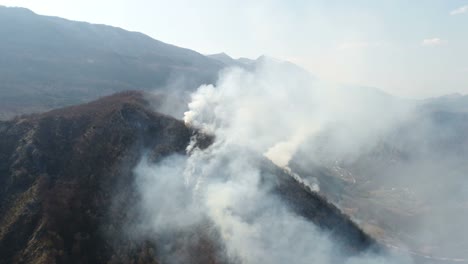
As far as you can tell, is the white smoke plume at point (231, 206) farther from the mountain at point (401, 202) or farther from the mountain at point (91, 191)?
the mountain at point (401, 202)

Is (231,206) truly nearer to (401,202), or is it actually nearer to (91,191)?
(91,191)

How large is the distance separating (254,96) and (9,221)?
394 feet

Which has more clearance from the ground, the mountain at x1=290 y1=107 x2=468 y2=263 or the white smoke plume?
the white smoke plume

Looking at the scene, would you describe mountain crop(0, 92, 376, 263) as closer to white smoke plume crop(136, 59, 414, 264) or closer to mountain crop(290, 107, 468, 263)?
white smoke plume crop(136, 59, 414, 264)

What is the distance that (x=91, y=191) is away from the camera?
210 ft

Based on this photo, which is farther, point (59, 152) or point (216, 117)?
point (216, 117)

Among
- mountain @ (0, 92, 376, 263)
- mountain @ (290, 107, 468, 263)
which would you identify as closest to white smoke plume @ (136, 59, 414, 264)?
mountain @ (0, 92, 376, 263)

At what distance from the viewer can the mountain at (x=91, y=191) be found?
55.8 metres

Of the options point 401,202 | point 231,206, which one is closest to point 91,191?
point 231,206

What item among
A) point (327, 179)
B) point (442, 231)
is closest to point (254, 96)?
point (327, 179)

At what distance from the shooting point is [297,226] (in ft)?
194

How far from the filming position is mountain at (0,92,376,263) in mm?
55781

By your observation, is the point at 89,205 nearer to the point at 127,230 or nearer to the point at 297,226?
the point at 127,230

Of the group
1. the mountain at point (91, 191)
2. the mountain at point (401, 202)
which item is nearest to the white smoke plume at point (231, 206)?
the mountain at point (91, 191)
